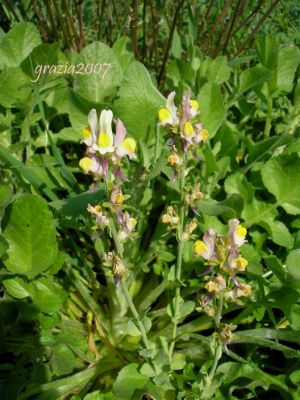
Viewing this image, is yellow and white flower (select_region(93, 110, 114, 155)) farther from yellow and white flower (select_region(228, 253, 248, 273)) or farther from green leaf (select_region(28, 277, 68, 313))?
green leaf (select_region(28, 277, 68, 313))

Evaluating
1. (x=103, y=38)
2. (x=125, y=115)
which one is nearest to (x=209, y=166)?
(x=125, y=115)

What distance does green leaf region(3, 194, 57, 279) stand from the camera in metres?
1.35

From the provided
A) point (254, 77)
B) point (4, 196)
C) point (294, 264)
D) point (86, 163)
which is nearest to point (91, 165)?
point (86, 163)

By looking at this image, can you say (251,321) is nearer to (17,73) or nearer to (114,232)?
(114,232)

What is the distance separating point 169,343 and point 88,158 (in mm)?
741

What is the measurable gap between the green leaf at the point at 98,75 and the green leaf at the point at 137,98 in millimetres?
149

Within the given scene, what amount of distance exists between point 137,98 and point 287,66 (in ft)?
1.83

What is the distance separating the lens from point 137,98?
156cm

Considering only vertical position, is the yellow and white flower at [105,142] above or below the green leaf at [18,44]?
above

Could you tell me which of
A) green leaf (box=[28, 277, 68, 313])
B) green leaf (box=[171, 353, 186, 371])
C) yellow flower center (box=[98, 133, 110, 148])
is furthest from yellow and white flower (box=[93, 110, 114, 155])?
green leaf (box=[171, 353, 186, 371])

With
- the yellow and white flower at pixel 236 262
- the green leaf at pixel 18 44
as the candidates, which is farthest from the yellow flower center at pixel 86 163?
the green leaf at pixel 18 44

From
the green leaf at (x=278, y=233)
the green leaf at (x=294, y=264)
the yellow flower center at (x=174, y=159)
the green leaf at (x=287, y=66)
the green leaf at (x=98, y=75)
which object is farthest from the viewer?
the green leaf at (x=287, y=66)

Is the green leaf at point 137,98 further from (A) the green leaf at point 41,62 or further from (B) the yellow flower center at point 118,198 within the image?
(B) the yellow flower center at point 118,198

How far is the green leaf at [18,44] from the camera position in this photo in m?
1.75
